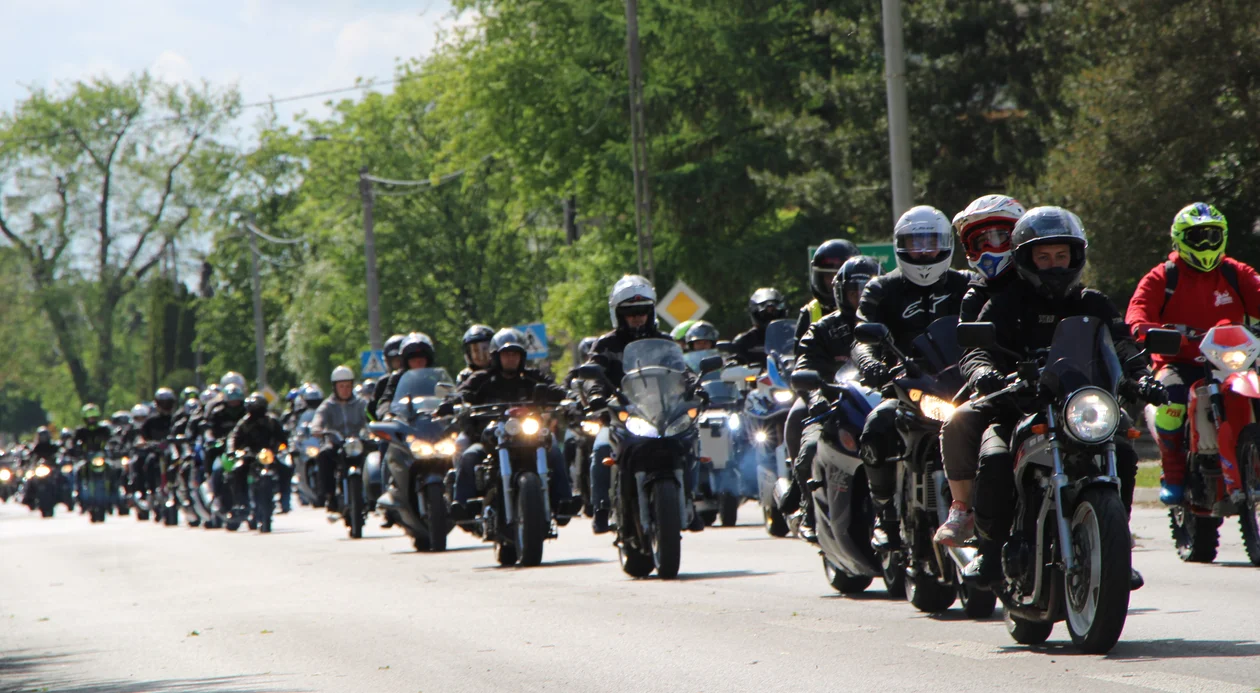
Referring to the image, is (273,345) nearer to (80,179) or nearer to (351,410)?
(80,179)

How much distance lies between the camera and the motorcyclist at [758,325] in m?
16.9

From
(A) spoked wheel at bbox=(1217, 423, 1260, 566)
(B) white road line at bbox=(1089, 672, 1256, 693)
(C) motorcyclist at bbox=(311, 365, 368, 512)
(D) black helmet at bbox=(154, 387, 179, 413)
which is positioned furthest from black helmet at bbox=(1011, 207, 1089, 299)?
(D) black helmet at bbox=(154, 387, 179, 413)

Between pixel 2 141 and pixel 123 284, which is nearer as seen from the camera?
pixel 2 141

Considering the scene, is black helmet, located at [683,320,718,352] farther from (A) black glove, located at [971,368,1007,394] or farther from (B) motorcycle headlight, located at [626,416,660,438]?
(A) black glove, located at [971,368,1007,394]

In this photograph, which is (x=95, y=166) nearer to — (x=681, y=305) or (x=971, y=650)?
(x=681, y=305)

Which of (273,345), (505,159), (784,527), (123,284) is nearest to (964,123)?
(505,159)

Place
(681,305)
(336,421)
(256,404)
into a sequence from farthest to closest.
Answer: (681,305), (256,404), (336,421)

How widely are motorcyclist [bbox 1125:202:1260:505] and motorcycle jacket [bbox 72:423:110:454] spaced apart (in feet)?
90.7

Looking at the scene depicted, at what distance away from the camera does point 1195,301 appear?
11.6m

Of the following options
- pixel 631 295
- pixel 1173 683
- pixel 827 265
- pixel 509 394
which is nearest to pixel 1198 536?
pixel 827 265

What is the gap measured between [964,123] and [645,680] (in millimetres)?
30005

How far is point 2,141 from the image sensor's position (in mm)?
75500

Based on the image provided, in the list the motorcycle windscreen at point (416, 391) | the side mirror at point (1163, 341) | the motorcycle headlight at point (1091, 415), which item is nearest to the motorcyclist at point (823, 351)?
the side mirror at point (1163, 341)

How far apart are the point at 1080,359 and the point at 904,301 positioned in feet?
7.34
